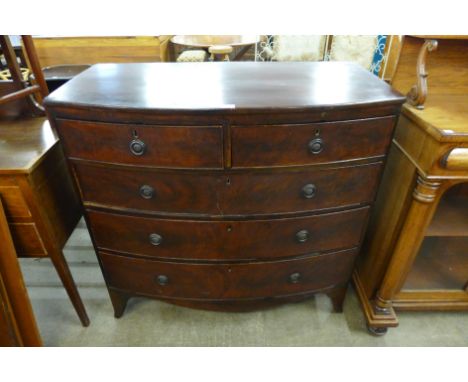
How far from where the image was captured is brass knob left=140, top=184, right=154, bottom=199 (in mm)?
1104

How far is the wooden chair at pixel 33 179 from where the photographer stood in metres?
1.13

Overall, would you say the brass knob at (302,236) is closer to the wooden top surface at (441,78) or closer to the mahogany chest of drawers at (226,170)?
the mahogany chest of drawers at (226,170)

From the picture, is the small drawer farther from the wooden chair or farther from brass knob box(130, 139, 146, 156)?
brass knob box(130, 139, 146, 156)

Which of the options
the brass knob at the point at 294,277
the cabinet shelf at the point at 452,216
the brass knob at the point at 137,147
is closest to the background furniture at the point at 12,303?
the brass knob at the point at 137,147

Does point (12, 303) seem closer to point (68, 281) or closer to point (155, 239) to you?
point (68, 281)

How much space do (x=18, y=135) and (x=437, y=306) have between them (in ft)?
6.80

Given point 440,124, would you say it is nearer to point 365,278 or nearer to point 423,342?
point 365,278

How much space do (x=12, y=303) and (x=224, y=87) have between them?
116 cm

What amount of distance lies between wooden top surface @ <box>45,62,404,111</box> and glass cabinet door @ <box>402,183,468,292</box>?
73 centimetres

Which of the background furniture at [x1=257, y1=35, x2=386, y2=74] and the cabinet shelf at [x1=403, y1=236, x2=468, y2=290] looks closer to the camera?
the cabinet shelf at [x1=403, y1=236, x2=468, y2=290]

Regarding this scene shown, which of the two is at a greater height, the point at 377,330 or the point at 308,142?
the point at 308,142

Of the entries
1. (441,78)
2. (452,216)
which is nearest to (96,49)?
(441,78)

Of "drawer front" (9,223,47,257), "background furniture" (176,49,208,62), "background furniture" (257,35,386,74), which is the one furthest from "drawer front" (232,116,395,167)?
"background furniture" (176,49,208,62)

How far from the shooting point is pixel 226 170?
3.44 ft
